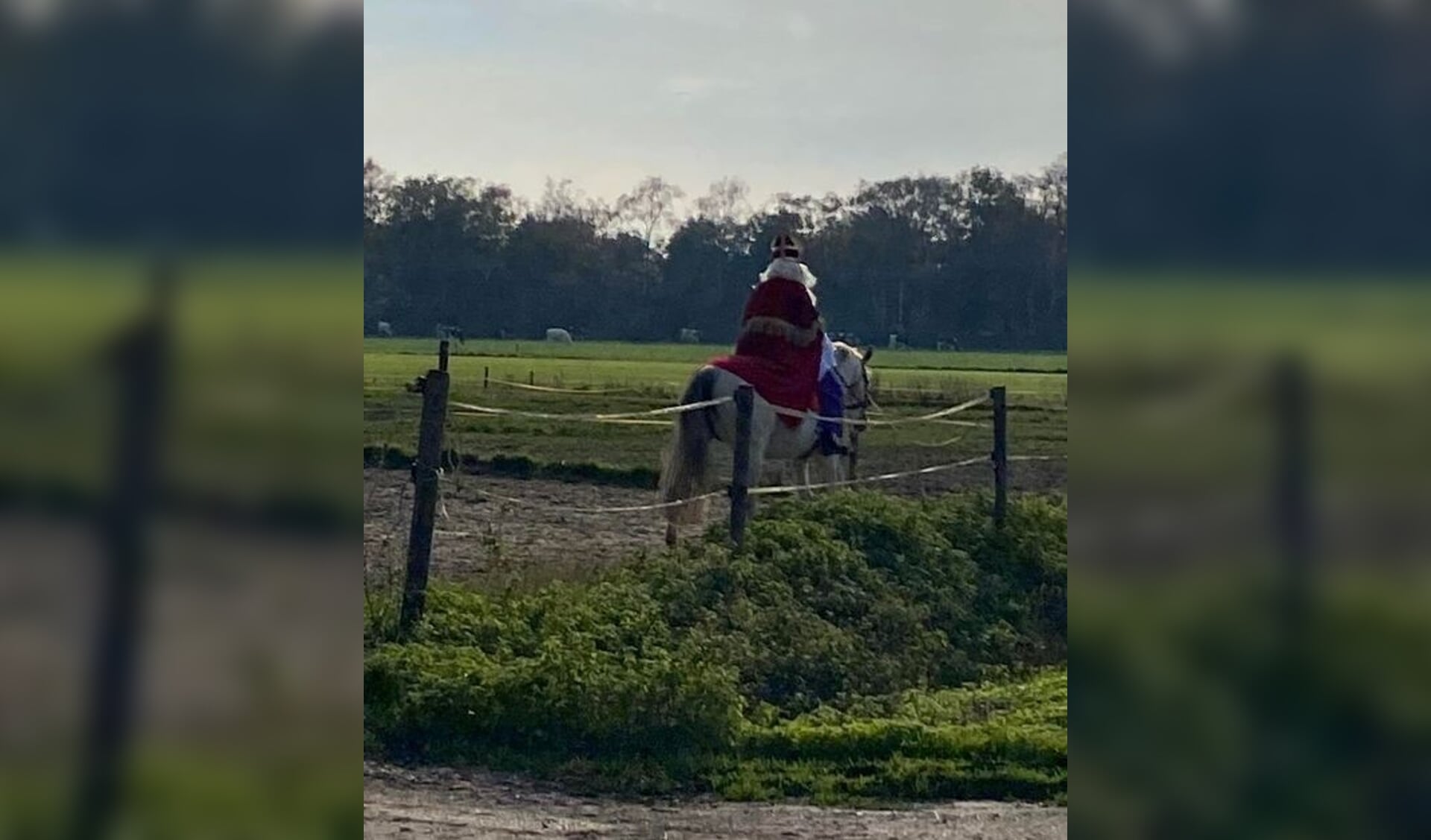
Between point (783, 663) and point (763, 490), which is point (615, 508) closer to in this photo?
point (763, 490)

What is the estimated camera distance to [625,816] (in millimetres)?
4891

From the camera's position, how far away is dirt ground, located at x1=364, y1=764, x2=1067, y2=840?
4645 millimetres

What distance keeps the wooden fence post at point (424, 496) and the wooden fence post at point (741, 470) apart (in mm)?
1563

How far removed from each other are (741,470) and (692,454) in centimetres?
58

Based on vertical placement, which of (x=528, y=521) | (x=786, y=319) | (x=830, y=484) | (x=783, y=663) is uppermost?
(x=786, y=319)
